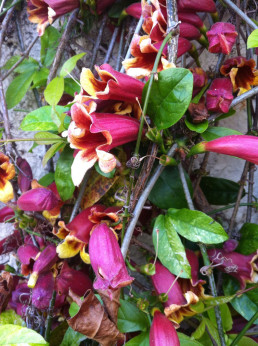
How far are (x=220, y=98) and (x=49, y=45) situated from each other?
54 centimetres

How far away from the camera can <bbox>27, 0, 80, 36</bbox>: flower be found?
0.82 meters

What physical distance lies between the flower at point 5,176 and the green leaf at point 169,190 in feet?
0.95

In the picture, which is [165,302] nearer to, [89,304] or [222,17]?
[89,304]

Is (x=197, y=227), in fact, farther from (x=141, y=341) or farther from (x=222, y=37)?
(x=222, y=37)

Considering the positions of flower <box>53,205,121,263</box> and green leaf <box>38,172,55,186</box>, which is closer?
flower <box>53,205,121,263</box>

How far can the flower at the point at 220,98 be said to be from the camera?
0.65m

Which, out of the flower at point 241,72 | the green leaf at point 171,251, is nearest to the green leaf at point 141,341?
the green leaf at point 171,251

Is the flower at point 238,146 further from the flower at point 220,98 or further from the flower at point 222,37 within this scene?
the flower at point 222,37

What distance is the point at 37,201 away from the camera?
27.5 inches

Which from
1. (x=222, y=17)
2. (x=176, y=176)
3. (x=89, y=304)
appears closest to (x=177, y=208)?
(x=176, y=176)

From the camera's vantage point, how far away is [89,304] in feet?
1.62

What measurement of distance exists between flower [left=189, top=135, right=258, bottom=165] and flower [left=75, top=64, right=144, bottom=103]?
6.1 inches

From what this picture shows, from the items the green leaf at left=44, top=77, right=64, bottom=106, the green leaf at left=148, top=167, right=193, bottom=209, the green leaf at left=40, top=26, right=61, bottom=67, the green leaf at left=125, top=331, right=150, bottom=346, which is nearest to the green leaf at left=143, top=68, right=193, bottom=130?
the green leaf at left=148, top=167, right=193, bottom=209

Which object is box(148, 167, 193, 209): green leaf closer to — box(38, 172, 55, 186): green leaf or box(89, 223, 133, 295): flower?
box(89, 223, 133, 295): flower
